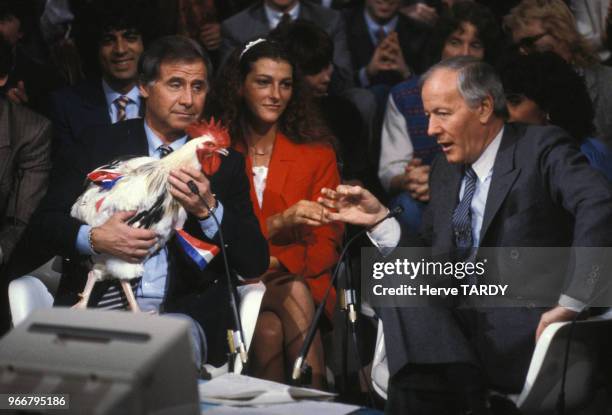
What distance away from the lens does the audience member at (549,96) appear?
12.8ft

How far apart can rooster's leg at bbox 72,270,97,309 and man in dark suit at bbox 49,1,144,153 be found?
124 centimetres

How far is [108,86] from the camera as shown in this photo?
4.54 metres

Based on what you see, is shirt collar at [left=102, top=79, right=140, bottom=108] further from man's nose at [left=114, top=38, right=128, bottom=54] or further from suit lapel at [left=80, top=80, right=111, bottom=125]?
man's nose at [left=114, top=38, right=128, bottom=54]

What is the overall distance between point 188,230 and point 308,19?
229 cm

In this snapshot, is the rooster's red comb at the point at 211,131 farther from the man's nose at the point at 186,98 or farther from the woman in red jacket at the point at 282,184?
the woman in red jacket at the point at 282,184

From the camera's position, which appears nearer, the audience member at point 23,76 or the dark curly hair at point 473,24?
the audience member at point 23,76

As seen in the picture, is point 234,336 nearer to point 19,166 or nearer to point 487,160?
point 487,160

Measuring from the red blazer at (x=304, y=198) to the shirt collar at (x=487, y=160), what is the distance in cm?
82

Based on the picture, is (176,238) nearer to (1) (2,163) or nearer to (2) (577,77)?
(1) (2,163)

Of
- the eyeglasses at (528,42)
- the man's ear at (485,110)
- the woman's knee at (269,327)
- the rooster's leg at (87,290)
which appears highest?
the eyeglasses at (528,42)

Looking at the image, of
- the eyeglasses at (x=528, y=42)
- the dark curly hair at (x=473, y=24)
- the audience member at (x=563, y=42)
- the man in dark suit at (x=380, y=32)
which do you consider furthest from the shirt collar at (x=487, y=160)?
the man in dark suit at (x=380, y=32)

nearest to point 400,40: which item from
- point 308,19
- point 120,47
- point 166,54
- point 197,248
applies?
point 308,19

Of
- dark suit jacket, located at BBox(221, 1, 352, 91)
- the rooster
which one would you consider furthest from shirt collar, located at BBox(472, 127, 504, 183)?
dark suit jacket, located at BBox(221, 1, 352, 91)

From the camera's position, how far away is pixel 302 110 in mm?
4344
